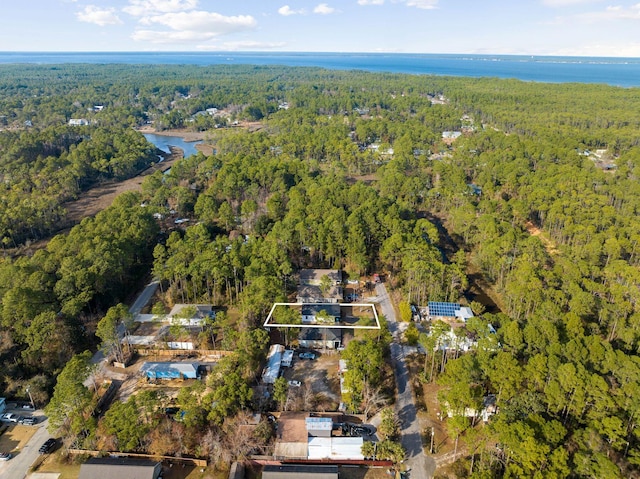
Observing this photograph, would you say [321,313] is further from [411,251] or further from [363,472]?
[363,472]

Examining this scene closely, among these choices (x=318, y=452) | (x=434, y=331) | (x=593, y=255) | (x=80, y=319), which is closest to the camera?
(x=318, y=452)

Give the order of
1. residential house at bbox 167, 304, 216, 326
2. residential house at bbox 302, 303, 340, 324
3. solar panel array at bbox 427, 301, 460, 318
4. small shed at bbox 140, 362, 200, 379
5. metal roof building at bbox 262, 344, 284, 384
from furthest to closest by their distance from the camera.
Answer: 1. solar panel array at bbox 427, 301, 460, 318
2. residential house at bbox 167, 304, 216, 326
3. residential house at bbox 302, 303, 340, 324
4. small shed at bbox 140, 362, 200, 379
5. metal roof building at bbox 262, 344, 284, 384

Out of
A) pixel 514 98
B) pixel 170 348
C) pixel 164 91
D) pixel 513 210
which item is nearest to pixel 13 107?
pixel 164 91

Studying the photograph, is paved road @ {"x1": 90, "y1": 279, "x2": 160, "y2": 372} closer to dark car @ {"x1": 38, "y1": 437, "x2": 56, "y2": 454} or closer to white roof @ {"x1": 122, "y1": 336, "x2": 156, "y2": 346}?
white roof @ {"x1": 122, "y1": 336, "x2": 156, "y2": 346}

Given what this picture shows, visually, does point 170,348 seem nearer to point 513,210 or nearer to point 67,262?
point 67,262

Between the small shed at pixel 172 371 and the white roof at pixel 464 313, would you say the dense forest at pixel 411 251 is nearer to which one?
the white roof at pixel 464 313

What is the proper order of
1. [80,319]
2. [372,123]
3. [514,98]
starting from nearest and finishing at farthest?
[80,319] < [372,123] < [514,98]

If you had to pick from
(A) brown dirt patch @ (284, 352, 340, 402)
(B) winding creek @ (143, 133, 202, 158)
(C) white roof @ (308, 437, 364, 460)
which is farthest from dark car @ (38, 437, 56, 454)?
(B) winding creek @ (143, 133, 202, 158)
